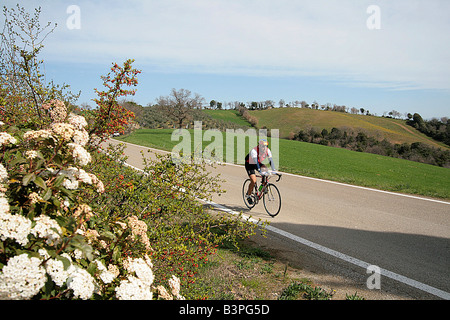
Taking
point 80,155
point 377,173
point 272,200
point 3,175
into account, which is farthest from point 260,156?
point 377,173

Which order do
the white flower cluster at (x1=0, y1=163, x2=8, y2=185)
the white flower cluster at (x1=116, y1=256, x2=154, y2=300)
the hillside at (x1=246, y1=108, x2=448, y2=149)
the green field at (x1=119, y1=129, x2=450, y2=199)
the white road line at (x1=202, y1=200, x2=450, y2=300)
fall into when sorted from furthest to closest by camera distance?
the hillside at (x1=246, y1=108, x2=448, y2=149) → the green field at (x1=119, y1=129, x2=450, y2=199) → the white road line at (x1=202, y1=200, x2=450, y2=300) → the white flower cluster at (x1=0, y1=163, x2=8, y2=185) → the white flower cluster at (x1=116, y1=256, x2=154, y2=300)

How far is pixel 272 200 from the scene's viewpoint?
7906 mm

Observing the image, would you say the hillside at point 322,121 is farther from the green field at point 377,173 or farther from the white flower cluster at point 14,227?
the white flower cluster at point 14,227

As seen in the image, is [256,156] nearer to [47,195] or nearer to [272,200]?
[272,200]

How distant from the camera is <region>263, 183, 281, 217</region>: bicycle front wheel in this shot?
7730 millimetres

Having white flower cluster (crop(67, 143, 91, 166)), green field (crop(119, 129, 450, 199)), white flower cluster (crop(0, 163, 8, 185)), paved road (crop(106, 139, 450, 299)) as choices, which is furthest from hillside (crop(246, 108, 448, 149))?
white flower cluster (crop(0, 163, 8, 185))

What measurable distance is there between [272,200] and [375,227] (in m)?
2.51

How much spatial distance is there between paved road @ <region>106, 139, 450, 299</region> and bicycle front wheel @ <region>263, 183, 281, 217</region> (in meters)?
0.18

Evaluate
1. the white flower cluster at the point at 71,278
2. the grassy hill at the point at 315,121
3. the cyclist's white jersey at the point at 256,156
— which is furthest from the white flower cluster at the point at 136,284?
the grassy hill at the point at 315,121

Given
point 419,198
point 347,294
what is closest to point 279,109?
point 419,198

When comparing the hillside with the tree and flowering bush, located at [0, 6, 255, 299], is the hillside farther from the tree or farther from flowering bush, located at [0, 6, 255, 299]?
flowering bush, located at [0, 6, 255, 299]
